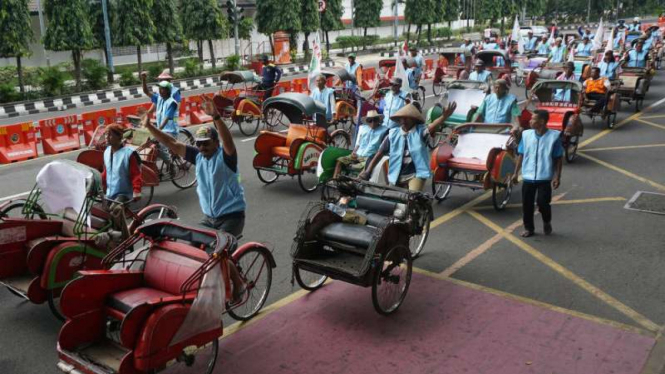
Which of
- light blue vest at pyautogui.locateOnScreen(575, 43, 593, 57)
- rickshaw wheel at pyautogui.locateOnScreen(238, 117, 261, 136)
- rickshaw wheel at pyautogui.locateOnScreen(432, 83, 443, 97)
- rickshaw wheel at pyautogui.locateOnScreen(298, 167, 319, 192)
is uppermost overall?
light blue vest at pyautogui.locateOnScreen(575, 43, 593, 57)

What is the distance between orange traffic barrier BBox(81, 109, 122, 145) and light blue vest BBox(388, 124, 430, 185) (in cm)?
937

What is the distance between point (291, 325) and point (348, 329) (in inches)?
22.8

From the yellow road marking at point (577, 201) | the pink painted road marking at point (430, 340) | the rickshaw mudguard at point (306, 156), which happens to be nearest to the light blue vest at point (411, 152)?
the pink painted road marking at point (430, 340)

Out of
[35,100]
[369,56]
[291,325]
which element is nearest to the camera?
[291,325]

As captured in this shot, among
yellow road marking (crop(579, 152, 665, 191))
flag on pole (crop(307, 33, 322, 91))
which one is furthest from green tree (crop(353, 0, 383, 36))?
yellow road marking (crop(579, 152, 665, 191))

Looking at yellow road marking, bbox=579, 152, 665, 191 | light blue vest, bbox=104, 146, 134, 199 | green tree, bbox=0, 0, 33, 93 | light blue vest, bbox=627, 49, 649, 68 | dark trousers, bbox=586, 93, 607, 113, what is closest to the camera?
light blue vest, bbox=104, 146, 134, 199

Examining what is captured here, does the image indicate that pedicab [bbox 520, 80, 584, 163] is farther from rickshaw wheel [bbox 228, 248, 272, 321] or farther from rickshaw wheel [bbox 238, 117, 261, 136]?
rickshaw wheel [bbox 228, 248, 272, 321]

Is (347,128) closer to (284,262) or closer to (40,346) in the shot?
(284,262)

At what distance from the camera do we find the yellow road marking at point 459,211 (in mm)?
9607

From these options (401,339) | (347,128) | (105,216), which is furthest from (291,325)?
(347,128)

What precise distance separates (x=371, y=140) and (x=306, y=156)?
1513mm

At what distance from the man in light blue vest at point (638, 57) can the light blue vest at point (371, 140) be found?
15100 mm

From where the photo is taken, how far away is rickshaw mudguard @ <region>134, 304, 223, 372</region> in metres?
4.45

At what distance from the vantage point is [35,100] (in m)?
23.0
